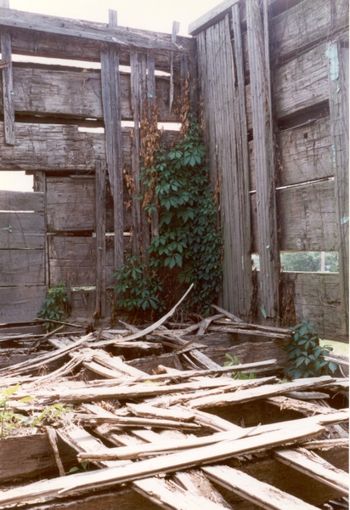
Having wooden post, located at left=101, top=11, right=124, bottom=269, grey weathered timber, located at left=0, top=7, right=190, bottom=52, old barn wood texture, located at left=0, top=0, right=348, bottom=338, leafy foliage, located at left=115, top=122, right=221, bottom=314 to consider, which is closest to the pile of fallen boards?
old barn wood texture, located at left=0, top=0, right=348, bottom=338

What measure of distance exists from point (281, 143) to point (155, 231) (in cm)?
224

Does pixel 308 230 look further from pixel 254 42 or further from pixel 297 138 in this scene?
pixel 254 42

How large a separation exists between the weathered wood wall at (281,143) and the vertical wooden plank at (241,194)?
1 cm

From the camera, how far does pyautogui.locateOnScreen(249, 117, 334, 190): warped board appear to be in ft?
20.9

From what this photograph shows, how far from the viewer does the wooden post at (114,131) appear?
319 inches

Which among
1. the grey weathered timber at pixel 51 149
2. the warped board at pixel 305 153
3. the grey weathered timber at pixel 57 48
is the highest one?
the grey weathered timber at pixel 57 48

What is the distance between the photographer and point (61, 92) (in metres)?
7.94

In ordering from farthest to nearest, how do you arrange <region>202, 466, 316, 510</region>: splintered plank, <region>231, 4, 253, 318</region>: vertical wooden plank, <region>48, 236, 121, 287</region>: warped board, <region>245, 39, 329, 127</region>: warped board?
<region>48, 236, 121, 287</region>: warped board < <region>231, 4, 253, 318</region>: vertical wooden plank < <region>245, 39, 329, 127</region>: warped board < <region>202, 466, 316, 510</region>: splintered plank

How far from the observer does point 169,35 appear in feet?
27.8

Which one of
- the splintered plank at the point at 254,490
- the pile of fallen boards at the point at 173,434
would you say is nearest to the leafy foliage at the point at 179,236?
the pile of fallen boards at the point at 173,434

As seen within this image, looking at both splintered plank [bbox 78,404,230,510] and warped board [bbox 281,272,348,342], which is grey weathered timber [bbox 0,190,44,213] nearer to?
warped board [bbox 281,272,348,342]

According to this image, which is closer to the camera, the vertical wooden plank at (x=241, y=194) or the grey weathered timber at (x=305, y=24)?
the grey weathered timber at (x=305, y=24)

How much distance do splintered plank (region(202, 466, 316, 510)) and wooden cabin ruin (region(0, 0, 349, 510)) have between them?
0.62 ft

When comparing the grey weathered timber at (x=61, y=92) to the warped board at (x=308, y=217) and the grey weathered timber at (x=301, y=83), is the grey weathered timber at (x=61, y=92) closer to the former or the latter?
the grey weathered timber at (x=301, y=83)
